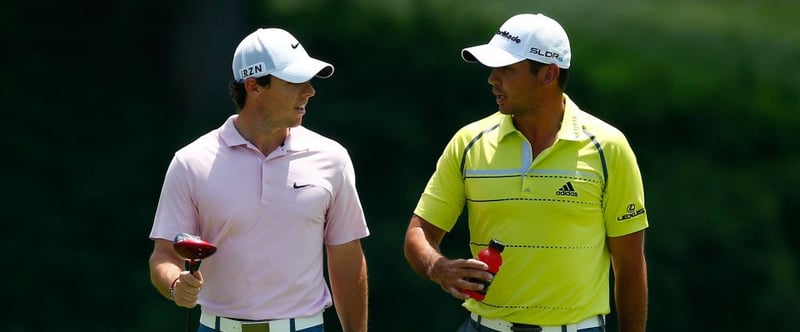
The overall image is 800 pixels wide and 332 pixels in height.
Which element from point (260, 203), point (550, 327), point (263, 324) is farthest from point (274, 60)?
point (550, 327)

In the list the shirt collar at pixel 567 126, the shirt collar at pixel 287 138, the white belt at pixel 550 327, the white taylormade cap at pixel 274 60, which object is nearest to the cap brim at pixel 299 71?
the white taylormade cap at pixel 274 60

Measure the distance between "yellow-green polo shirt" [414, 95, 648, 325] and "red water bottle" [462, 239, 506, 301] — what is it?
0.72 feet

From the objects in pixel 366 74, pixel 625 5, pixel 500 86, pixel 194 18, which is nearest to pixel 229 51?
pixel 194 18

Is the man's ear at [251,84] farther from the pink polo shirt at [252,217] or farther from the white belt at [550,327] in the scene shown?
the white belt at [550,327]

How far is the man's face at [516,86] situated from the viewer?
158 inches

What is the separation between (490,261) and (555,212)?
0.30 m

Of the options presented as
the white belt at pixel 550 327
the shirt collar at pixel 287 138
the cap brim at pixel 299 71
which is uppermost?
the cap brim at pixel 299 71

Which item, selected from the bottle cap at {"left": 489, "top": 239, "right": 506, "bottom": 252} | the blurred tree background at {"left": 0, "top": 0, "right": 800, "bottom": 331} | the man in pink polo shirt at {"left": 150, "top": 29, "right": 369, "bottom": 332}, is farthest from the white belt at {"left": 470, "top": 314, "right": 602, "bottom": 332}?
the blurred tree background at {"left": 0, "top": 0, "right": 800, "bottom": 331}

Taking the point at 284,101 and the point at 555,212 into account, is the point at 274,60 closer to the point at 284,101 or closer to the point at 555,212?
the point at 284,101

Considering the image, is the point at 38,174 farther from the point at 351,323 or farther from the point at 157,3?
the point at 351,323

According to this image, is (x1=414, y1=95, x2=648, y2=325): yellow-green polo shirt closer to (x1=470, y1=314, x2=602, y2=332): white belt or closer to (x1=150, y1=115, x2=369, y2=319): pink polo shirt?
(x1=470, y1=314, x2=602, y2=332): white belt

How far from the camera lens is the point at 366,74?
7.38m

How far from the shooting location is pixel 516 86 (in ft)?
13.2

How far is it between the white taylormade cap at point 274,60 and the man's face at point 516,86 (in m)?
0.52
